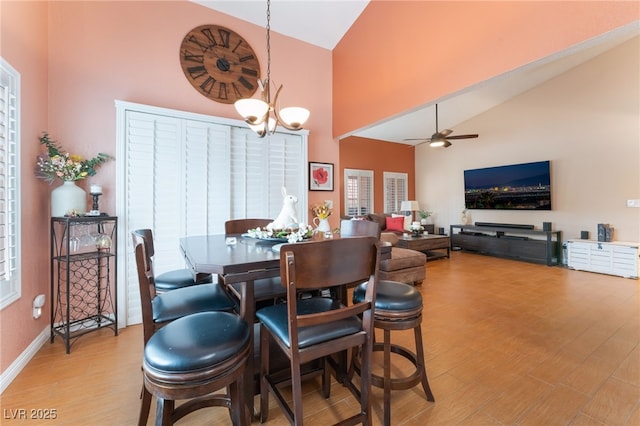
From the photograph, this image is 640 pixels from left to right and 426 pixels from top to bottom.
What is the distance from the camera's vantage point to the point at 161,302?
152 cm

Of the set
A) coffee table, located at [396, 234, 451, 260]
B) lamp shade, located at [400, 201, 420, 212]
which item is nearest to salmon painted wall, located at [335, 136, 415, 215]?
lamp shade, located at [400, 201, 420, 212]

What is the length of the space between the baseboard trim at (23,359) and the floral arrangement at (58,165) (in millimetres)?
1314

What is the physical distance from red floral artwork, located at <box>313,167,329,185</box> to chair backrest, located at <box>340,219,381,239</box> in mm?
1863

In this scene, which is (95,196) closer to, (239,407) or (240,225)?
(240,225)

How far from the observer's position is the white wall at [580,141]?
4.49 meters

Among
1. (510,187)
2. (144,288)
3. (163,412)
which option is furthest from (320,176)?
(510,187)

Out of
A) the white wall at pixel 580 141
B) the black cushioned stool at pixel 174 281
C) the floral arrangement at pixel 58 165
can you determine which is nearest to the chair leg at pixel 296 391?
the black cushioned stool at pixel 174 281

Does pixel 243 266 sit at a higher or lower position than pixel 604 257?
higher

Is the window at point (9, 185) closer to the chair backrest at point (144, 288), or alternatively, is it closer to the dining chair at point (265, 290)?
the chair backrest at point (144, 288)

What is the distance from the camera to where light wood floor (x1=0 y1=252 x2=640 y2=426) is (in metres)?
1.53

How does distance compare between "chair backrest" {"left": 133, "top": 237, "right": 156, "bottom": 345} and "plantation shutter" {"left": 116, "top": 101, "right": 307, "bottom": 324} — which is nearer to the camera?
"chair backrest" {"left": 133, "top": 237, "right": 156, "bottom": 345}

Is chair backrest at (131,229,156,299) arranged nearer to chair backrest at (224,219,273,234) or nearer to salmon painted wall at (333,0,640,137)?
chair backrest at (224,219,273,234)

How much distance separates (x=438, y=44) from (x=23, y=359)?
4.42m

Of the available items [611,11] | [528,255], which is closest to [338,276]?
[611,11]
